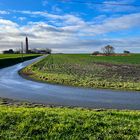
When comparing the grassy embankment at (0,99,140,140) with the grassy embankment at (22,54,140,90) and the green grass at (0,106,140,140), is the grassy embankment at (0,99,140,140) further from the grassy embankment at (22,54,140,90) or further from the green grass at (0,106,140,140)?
the grassy embankment at (22,54,140,90)

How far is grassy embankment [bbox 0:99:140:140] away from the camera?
7.90m

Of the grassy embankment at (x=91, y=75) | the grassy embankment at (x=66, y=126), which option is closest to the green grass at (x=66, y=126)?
the grassy embankment at (x=66, y=126)

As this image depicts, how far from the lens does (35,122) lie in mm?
8797

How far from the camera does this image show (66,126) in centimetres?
842

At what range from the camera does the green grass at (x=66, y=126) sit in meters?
7.89

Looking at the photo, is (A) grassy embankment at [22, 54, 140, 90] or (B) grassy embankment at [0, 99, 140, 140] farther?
(A) grassy embankment at [22, 54, 140, 90]

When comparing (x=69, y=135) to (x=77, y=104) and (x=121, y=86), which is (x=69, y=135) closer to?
(x=77, y=104)

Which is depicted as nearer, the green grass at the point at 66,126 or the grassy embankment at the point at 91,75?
the green grass at the point at 66,126

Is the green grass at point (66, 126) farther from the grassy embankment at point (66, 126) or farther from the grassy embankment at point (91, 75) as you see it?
the grassy embankment at point (91, 75)

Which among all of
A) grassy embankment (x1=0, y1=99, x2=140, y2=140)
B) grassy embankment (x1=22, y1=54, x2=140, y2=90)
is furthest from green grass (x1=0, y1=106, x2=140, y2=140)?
grassy embankment (x1=22, y1=54, x2=140, y2=90)

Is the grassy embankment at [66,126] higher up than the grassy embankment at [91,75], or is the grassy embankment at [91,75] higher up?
the grassy embankment at [66,126]

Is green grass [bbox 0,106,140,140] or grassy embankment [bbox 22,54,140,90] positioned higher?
green grass [bbox 0,106,140,140]

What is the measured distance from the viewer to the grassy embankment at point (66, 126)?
7898 millimetres

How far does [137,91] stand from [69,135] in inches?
430
